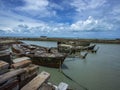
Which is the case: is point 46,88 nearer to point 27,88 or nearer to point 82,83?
point 27,88

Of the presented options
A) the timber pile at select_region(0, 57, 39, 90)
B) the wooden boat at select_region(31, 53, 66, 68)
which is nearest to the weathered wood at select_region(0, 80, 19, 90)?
the timber pile at select_region(0, 57, 39, 90)

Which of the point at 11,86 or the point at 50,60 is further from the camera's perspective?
the point at 50,60

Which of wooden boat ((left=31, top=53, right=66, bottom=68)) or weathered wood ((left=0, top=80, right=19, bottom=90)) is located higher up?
weathered wood ((left=0, top=80, right=19, bottom=90))

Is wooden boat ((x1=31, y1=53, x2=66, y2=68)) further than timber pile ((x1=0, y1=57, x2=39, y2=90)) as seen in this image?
Yes

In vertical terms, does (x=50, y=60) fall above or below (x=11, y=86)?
below

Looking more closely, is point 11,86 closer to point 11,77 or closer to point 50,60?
point 11,77

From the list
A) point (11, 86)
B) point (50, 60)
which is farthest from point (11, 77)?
point (50, 60)

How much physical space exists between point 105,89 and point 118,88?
2.99 feet

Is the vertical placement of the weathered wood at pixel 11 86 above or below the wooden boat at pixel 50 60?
above

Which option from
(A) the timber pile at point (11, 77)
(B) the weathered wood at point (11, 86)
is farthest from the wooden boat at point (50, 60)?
(B) the weathered wood at point (11, 86)

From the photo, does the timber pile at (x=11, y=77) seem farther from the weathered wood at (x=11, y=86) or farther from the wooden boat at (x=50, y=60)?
the wooden boat at (x=50, y=60)

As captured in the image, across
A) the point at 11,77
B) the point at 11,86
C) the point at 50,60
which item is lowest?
the point at 50,60

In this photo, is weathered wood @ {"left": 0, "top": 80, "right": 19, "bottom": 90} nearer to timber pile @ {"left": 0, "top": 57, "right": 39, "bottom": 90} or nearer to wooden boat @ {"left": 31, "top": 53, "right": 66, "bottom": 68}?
timber pile @ {"left": 0, "top": 57, "right": 39, "bottom": 90}

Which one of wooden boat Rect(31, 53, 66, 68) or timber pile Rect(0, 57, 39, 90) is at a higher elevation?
timber pile Rect(0, 57, 39, 90)
